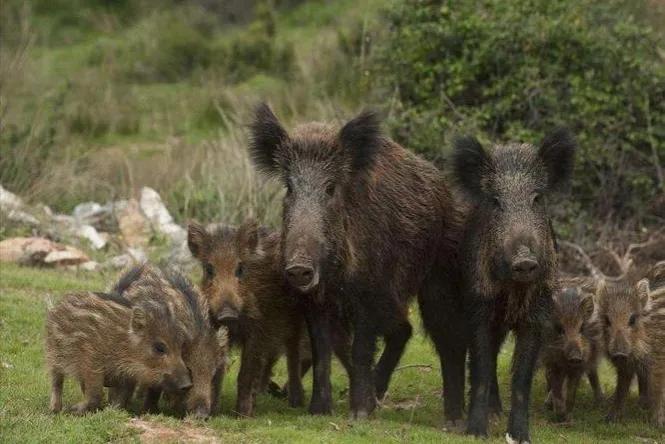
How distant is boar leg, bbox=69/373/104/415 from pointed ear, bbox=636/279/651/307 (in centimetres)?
476

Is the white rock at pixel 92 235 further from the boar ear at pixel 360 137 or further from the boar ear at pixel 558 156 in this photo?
the boar ear at pixel 558 156

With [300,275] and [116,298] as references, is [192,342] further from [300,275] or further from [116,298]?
[300,275]

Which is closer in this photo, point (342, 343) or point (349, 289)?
point (349, 289)

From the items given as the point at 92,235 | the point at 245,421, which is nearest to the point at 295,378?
the point at 245,421

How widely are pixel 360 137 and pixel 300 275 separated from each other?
1.40 meters

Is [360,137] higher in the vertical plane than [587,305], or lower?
higher

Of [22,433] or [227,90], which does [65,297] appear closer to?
[22,433]

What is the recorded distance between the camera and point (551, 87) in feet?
58.6

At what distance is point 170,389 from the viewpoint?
869cm

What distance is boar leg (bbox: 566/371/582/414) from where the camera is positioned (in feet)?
35.1

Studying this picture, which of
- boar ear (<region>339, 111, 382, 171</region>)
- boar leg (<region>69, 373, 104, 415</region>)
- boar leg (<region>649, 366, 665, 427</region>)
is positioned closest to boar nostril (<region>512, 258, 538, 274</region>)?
boar ear (<region>339, 111, 382, 171</region>)

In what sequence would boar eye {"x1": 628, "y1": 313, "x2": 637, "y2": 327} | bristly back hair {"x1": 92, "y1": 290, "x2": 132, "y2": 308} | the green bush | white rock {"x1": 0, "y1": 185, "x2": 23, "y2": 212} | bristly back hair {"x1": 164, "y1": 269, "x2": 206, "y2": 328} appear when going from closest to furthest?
bristly back hair {"x1": 164, "y1": 269, "x2": 206, "y2": 328}
bristly back hair {"x1": 92, "y1": 290, "x2": 132, "y2": 308}
boar eye {"x1": 628, "y1": 313, "x2": 637, "y2": 327}
white rock {"x1": 0, "y1": 185, "x2": 23, "y2": 212}
the green bush

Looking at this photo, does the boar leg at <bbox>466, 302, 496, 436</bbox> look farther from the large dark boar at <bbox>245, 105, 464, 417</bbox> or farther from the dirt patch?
the dirt patch

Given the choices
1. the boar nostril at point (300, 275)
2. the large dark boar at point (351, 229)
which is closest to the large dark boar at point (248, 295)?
the large dark boar at point (351, 229)
